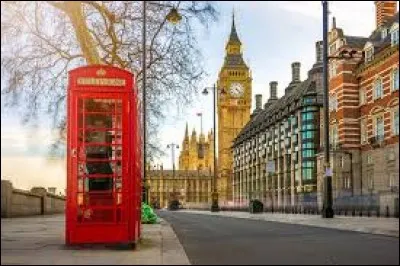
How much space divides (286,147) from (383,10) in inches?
1344

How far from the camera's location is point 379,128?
56188mm

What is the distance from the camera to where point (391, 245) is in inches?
512

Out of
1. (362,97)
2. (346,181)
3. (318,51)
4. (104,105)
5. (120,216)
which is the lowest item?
(346,181)

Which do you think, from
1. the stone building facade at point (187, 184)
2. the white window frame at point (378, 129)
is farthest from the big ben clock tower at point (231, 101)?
the white window frame at point (378, 129)

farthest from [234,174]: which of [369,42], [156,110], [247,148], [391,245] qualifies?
[391,245]

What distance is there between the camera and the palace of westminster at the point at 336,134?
51.5 m

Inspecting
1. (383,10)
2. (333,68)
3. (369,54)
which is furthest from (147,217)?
(383,10)

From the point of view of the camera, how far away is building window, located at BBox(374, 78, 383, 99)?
55688 millimetres

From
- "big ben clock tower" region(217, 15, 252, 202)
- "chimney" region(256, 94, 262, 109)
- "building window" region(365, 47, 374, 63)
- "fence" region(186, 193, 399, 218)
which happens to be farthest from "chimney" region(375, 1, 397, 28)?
"big ben clock tower" region(217, 15, 252, 202)

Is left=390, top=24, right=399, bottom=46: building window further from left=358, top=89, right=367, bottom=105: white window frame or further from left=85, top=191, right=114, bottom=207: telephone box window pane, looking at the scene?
left=85, top=191, right=114, bottom=207: telephone box window pane

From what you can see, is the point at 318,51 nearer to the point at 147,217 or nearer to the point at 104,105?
the point at 147,217

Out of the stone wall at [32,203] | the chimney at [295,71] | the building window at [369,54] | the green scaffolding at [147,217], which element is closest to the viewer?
the green scaffolding at [147,217]

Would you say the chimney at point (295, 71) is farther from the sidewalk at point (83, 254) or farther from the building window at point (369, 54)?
the sidewalk at point (83, 254)

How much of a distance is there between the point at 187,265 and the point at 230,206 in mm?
66538
